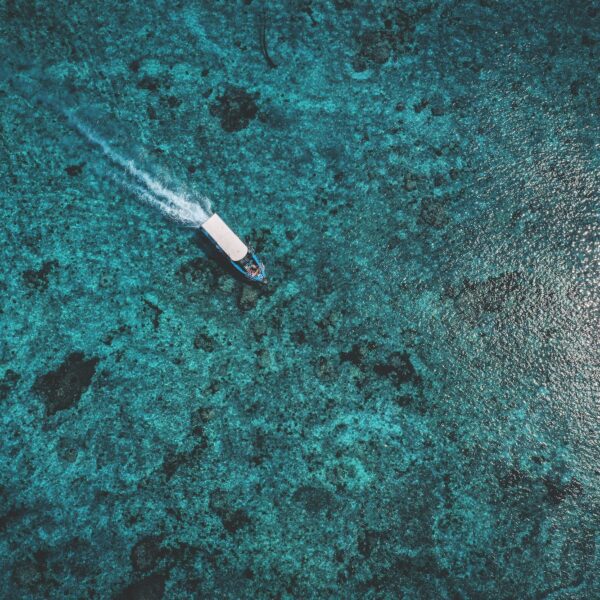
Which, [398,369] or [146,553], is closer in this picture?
[146,553]

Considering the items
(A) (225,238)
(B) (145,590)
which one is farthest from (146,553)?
(A) (225,238)

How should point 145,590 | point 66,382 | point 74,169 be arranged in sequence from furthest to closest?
1. point 74,169
2. point 66,382
3. point 145,590

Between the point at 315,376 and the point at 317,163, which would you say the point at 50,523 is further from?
the point at 317,163

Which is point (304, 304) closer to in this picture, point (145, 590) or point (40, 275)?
point (40, 275)

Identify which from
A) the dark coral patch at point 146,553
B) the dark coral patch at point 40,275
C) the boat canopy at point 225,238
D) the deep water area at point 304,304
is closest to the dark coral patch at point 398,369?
the deep water area at point 304,304

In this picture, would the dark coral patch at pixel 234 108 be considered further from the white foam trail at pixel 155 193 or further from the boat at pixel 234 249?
the boat at pixel 234 249

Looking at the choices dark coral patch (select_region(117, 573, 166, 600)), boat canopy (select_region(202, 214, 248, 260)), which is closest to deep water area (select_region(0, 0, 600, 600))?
dark coral patch (select_region(117, 573, 166, 600))
